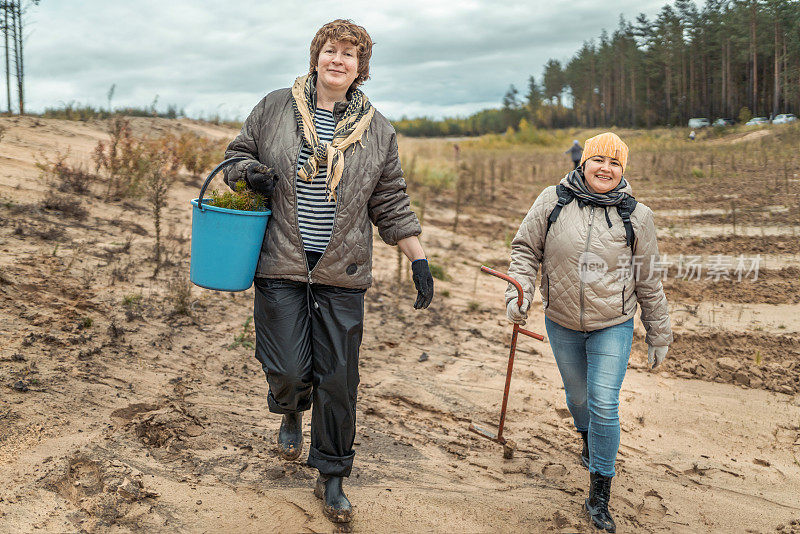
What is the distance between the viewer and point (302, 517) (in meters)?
2.81

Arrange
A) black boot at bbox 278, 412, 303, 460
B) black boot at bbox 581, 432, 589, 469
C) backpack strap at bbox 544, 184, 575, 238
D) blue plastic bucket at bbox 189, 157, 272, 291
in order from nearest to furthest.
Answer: blue plastic bucket at bbox 189, 157, 272, 291
backpack strap at bbox 544, 184, 575, 238
black boot at bbox 278, 412, 303, 460
black boot at bbox 581, 432, 589, 469

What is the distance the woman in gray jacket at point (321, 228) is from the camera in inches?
108

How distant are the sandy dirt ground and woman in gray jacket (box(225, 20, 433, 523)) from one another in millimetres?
597

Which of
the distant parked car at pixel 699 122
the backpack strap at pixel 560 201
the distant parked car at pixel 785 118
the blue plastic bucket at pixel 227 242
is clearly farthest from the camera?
the distant parked car at pixel 699 122

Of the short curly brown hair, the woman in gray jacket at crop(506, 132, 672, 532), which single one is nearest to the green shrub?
the short curly brown hair

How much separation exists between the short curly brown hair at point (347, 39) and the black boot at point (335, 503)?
6.34 feet

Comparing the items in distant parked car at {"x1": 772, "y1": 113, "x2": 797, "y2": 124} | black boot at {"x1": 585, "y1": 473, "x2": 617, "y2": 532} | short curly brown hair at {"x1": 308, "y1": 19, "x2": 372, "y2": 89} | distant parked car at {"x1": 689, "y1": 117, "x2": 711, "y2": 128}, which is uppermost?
distant parked car at {"x1": 689, "y1": 117, "x2": 711, "y2": 128}

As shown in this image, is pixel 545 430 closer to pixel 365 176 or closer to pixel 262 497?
pixel 262 497

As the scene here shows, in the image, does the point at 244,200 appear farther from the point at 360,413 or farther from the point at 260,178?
the point at 360,413

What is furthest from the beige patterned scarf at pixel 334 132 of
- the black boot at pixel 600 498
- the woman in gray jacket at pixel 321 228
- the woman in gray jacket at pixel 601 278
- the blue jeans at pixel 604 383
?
the black boot at pixel 600 498

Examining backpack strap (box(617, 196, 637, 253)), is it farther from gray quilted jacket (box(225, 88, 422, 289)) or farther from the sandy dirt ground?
the sandy dirt ground

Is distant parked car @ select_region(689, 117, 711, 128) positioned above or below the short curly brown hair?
above

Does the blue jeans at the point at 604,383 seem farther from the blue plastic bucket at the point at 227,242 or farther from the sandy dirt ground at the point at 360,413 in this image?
the blue plastic bucket at the point at 227,242

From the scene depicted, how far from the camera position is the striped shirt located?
2766 mm
